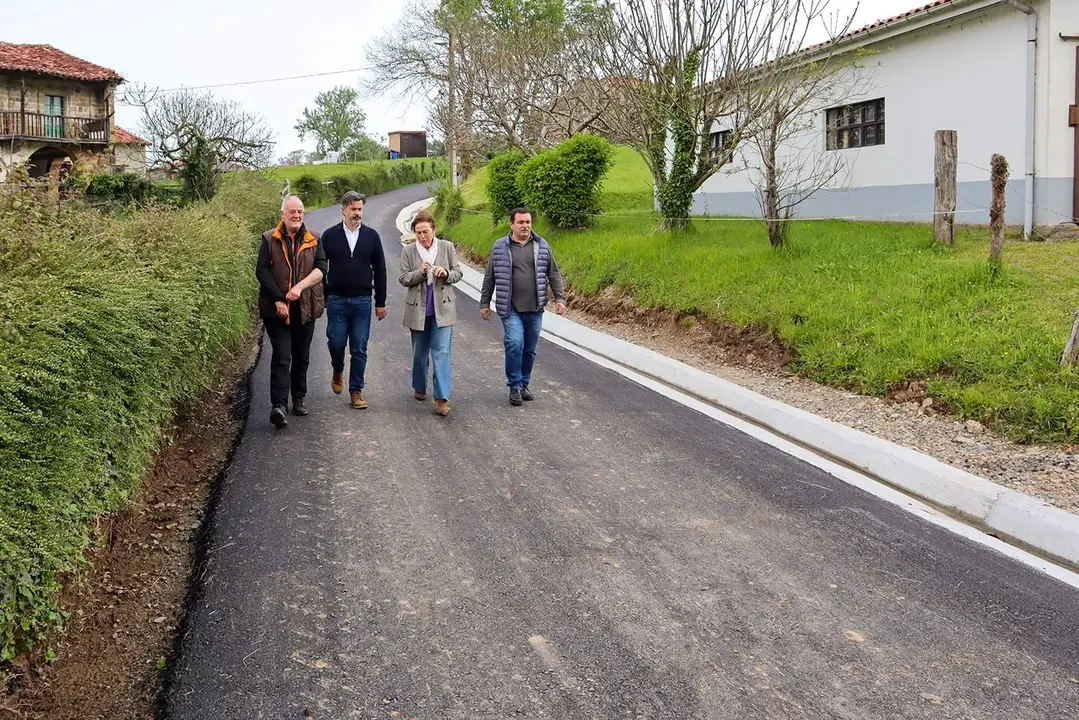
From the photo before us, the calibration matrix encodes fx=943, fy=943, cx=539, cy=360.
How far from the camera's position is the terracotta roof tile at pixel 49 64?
141ft

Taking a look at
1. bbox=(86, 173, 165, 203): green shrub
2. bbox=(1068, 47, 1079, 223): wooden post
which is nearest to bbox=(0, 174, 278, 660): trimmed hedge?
bbox=(1068, 47, 1079, 223): wooden post

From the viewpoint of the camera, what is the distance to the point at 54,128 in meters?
43.8

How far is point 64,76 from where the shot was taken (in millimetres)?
44500

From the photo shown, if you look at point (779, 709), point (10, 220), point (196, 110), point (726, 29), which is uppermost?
point (196, 110)

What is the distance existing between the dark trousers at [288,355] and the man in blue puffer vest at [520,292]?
1774 millimetres

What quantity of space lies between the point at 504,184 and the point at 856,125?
899cm

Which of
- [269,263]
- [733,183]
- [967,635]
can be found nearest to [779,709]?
[967,635]

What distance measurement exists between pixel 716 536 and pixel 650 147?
1375 cm

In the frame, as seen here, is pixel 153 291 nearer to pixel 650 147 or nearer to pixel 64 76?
pixel 650 147

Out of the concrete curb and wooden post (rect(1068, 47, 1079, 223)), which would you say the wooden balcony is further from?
the concrete curb

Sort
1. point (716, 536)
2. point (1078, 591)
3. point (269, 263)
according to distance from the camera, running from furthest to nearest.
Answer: point (269, 263) → point (716, 536) → point (1078, 591)

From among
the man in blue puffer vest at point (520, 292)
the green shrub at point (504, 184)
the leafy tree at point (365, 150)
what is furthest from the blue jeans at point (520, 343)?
the leafy tree at point (365, 150)

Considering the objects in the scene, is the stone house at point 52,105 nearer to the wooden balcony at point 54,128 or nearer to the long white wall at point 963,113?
the wooden balcony at point 54,128

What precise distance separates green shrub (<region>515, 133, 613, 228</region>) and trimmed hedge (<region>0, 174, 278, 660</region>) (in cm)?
1251
